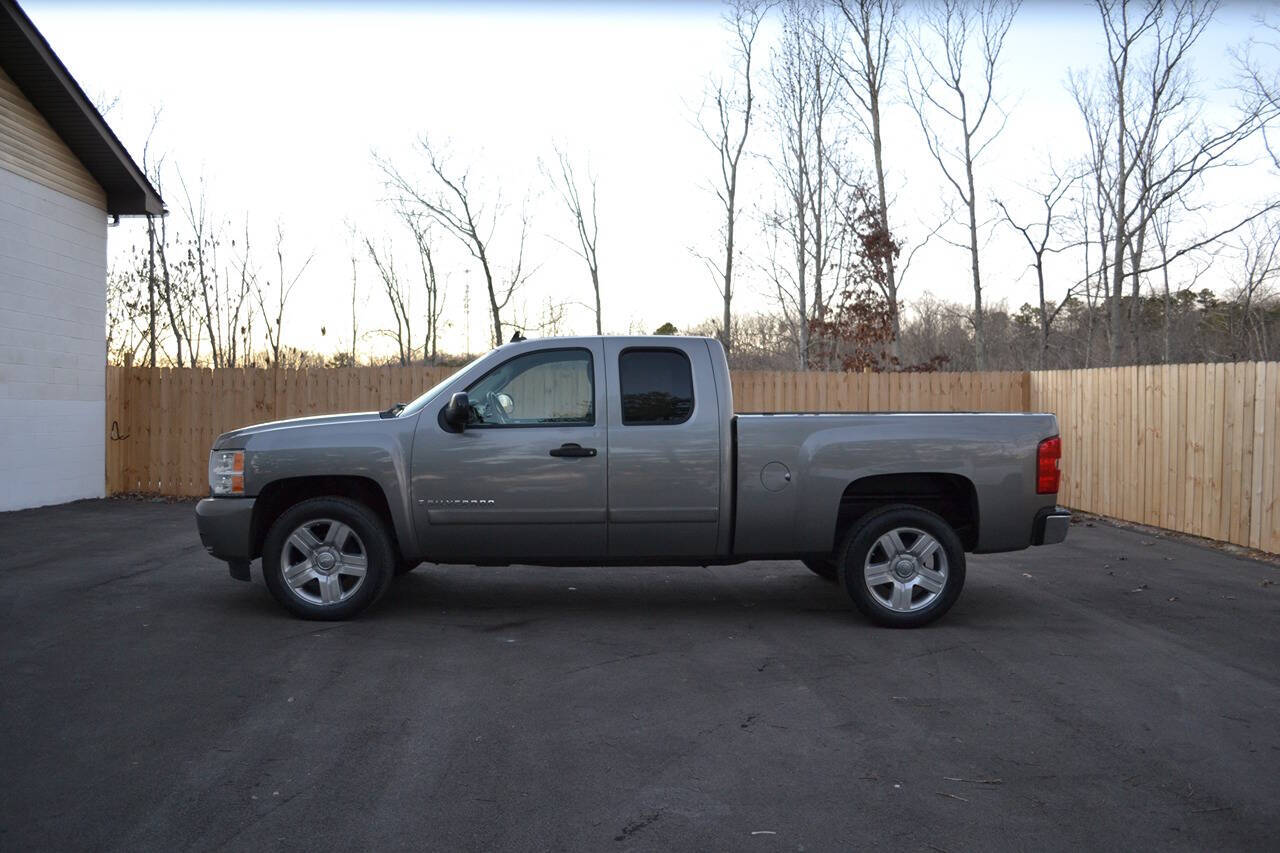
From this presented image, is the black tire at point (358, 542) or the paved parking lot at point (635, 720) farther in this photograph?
the black tire at point (358, 542)

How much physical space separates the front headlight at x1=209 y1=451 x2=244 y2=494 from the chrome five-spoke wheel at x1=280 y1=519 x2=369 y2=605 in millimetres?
541

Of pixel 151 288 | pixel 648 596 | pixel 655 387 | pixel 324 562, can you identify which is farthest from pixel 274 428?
pixel 151 288

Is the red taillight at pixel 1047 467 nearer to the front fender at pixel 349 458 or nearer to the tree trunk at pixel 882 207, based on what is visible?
the front fender at pixel 349 458

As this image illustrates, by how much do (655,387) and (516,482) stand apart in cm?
120

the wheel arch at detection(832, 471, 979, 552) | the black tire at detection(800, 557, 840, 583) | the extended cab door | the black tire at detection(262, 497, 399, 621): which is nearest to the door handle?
the extended cab door

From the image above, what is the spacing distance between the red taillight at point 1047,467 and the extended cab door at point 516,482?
3.07 metres

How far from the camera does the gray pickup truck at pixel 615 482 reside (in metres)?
7.31

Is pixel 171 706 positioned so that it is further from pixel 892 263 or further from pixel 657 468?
pixel 892 263

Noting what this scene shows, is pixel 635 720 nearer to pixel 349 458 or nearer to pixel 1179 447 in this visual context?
pixel 349 458

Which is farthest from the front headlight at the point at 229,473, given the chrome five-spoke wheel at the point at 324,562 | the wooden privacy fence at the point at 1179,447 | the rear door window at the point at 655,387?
the wooden privacy fence at the point at 1179,447

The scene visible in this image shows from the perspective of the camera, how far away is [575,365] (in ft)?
24.8

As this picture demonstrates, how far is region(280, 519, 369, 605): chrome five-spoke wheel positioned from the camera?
24.3 ft

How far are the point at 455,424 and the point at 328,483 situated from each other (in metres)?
1.10

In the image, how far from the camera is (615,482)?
730 centimetres
